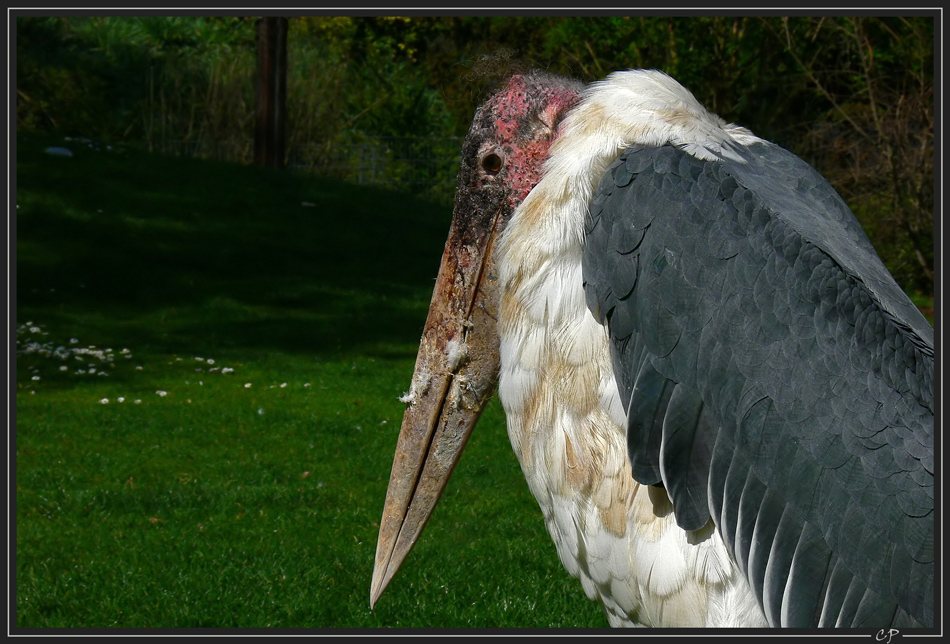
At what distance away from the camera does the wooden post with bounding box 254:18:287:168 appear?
12242 mm

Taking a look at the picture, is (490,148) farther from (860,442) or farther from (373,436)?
(373,436)

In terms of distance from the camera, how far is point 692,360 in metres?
1.89

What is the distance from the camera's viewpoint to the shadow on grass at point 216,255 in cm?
847

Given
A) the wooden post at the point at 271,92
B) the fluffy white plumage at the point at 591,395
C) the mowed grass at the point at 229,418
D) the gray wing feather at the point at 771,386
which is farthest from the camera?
the wooden post at the point at 271,92

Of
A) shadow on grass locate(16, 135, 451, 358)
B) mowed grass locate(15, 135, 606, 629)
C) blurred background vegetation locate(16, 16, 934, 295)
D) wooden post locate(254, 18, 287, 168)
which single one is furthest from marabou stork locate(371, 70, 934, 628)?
wooden post locate(254, 18, 287, 168)

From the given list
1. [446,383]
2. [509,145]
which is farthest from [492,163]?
[446,383]

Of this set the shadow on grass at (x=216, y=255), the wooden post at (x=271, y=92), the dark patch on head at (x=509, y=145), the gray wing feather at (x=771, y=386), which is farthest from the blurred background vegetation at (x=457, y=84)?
the gray wing feather at (x=771, y=386)

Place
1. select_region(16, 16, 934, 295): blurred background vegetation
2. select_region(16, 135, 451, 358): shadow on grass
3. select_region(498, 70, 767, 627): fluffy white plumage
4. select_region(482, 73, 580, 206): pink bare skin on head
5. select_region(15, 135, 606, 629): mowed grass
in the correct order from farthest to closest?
select_region(16, 16, 934, 295): blurred background vegetation
select_region(16, 135, 451, 358): shadow on grass
select_region(15, 135, 606, 629): mowed grass
select_region(482, 73, 580, 206): pink bare skin on head
select_region(498, 70, 767, 627): fluffy white plumage

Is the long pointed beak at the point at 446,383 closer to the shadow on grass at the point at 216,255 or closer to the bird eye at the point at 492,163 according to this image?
the bird eye at the point at 492,163

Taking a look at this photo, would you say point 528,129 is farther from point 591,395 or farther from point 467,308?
point 591,395

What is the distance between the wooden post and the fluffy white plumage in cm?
1072

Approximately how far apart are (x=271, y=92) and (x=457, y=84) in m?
4.11

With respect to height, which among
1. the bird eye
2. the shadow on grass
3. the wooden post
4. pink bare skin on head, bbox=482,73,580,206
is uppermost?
pink bare skin on head, bbox=482,73,580,206

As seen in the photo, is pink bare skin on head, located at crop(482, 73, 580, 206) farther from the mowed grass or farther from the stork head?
the mowed grass
